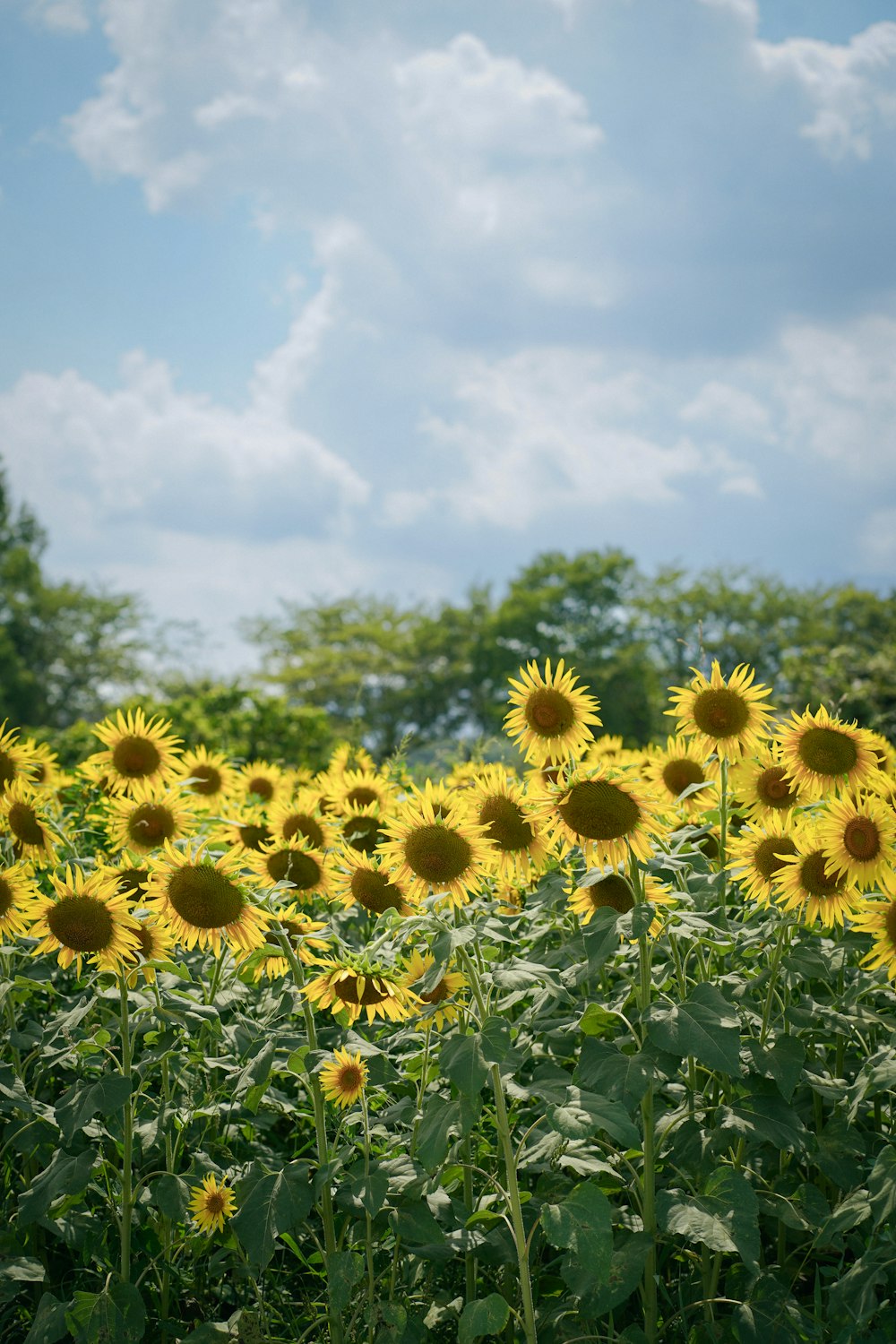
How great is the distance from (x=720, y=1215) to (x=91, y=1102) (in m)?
1.52

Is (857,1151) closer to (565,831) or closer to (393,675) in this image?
(565,831)

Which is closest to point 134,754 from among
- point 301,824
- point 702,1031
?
point 301,824

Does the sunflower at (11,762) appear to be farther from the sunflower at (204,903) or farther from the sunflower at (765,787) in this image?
the sunflower at (765,787)

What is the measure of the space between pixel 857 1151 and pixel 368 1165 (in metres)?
1.24

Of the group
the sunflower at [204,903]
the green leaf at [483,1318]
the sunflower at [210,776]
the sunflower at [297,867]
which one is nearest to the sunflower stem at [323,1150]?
the sunflower at [204,903]

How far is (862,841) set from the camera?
2762 mm

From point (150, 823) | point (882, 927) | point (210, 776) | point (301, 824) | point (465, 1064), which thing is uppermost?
point (210, 776)

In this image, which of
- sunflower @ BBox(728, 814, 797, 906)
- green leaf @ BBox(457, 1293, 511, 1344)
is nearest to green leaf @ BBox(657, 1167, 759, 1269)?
green leaf @ BBox(457, 1293, 511, 1344)

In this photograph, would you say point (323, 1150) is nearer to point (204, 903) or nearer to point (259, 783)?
point (204, 903)

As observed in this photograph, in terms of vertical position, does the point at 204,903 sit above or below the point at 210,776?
below

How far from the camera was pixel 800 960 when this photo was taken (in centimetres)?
281

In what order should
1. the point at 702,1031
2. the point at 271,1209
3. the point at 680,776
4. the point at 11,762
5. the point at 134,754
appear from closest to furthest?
the point at 702,1031, the point at 271,1209, the point at 11,762, the point at 680,776, the point at 134,754

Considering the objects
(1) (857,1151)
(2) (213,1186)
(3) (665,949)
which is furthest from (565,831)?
(2) (213,1186)

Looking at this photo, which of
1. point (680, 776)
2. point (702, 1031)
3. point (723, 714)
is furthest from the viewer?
point (680, 776)
